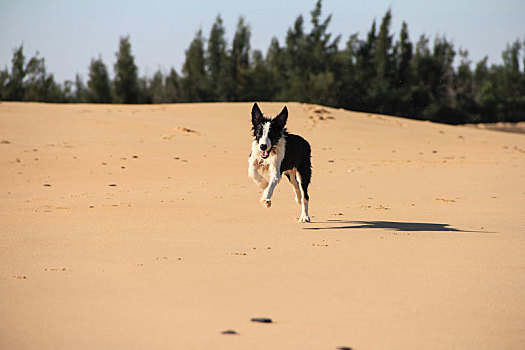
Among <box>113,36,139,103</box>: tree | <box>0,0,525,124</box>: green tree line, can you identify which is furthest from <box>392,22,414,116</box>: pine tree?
<box>113,36,139,103</box>: tree

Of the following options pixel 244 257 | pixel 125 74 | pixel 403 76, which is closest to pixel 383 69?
pixel 403 76

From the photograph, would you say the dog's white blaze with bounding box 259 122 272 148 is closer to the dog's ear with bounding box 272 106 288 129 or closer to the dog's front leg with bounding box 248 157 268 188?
the dog's ear with bounding box 272 106 288 129

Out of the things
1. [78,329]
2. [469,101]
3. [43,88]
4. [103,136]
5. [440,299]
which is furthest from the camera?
[469,101]

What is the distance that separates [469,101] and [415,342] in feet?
188

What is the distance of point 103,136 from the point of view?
63.2 feet

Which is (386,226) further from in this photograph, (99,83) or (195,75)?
(195,75)

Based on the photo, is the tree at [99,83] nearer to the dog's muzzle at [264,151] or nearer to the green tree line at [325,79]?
the green tree line at [325,79]

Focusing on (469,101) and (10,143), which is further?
(469,101)

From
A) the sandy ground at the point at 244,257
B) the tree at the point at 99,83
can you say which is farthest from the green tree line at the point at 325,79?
the sandy ground at the point at 244,257

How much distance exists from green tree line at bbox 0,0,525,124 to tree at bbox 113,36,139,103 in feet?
0.28

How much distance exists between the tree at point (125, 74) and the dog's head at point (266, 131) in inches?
1706

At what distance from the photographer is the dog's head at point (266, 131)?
831 centimetres

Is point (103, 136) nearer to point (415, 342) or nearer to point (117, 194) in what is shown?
point (117, 194)

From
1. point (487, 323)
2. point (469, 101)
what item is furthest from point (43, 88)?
point (487, 323)
